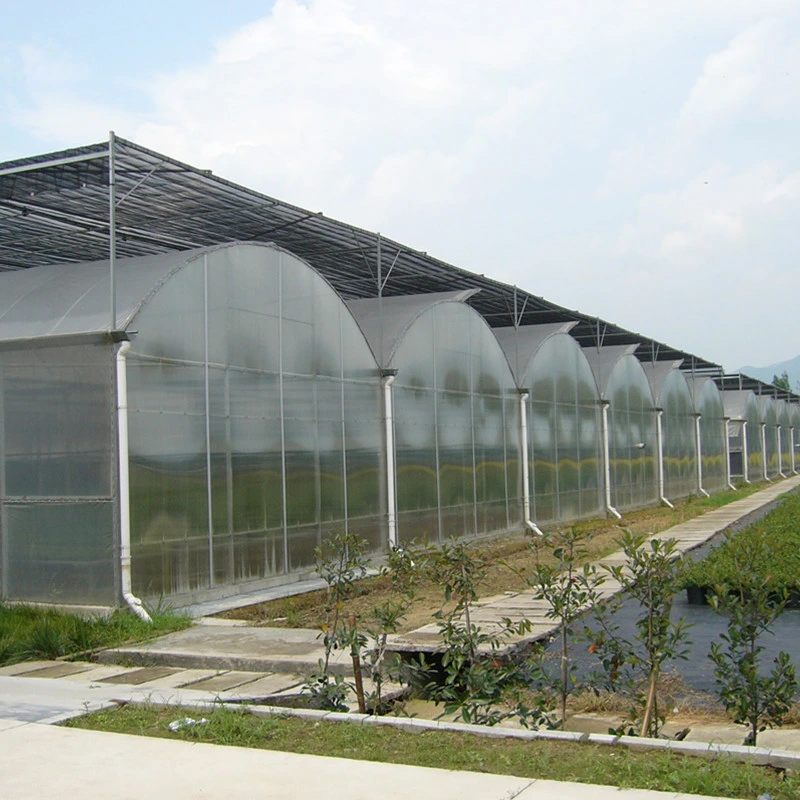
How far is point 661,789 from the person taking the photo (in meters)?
5.52

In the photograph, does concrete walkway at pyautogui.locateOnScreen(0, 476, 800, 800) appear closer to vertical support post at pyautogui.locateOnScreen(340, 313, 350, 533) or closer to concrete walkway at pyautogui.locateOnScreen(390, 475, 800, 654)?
concrete walkway at pyautogui.locateOnScreen(390, 475, 800, 654)

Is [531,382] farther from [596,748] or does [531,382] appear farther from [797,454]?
[797,454]

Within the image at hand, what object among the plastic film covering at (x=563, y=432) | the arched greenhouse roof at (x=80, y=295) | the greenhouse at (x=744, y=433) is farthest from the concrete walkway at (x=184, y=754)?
the greenhouse at (x=744, y=433)

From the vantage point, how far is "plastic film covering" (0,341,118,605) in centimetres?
1223

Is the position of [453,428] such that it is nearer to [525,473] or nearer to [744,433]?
[525,473]

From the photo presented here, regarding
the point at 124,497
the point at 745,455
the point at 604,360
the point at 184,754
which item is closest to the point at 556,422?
the point at 604,360

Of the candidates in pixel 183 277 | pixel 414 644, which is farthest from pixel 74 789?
pixel 183 277

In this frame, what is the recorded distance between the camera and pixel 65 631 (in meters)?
10.9

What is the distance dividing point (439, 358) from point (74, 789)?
1548 cm

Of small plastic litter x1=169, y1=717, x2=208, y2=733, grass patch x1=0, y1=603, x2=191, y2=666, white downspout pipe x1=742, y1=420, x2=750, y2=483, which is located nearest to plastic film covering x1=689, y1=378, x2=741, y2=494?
white downspout pipe x1=742, y1=420, x2=750, y2=483

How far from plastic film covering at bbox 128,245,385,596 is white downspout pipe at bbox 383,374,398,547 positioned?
0.64 feet

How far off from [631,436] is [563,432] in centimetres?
645

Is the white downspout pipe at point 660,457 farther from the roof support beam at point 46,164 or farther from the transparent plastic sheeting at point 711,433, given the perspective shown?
the roof support beam at point 46,164

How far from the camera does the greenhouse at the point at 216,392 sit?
12.4 m
